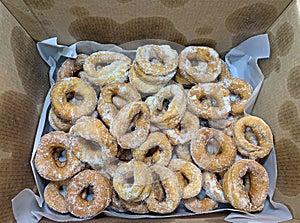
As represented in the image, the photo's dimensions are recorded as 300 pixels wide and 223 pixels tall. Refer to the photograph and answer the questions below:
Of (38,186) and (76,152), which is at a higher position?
(76,152)

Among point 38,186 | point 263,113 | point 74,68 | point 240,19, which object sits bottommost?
point 38,186

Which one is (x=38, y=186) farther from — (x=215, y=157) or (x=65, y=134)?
(x=215, y=157)

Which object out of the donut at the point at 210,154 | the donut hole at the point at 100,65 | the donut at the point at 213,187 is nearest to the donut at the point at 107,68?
the donut hole at the point at 100,65

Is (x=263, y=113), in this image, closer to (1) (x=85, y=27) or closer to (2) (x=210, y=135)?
(2) (x=210, y=135)

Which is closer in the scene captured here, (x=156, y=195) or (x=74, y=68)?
(x=156, y=195)

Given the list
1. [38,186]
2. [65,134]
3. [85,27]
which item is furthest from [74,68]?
[38,186]

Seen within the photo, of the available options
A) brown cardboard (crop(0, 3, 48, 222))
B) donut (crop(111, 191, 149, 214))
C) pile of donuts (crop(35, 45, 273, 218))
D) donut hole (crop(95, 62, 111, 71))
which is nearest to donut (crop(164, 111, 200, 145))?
pile of donuts (crop(35, 45, 273, 218))

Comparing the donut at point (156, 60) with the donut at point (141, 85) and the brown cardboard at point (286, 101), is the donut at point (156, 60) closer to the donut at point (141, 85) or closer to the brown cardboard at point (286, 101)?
the donut at point (141, 85)

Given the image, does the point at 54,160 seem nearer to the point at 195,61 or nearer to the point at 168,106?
the point at 168,106
